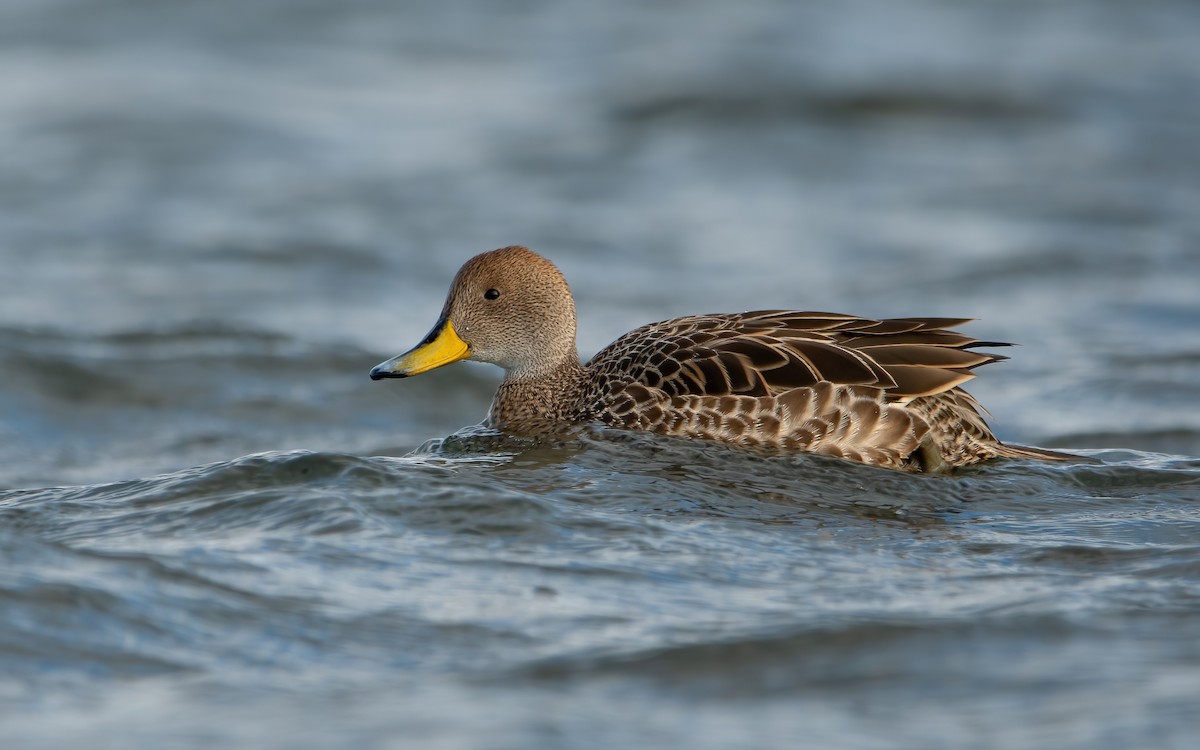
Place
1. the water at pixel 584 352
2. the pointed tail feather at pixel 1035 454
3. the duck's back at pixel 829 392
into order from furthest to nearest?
the pointed tail feather at pixel 1035 454 → the duck's back at pixel 829 392 → the water at pixel 584 352

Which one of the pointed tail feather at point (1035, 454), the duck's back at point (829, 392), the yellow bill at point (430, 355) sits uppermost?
the yellow bill at point (430, 355)

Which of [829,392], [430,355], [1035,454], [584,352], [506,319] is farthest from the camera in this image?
[584,352]

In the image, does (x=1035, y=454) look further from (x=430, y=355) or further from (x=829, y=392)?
(x=430, y=355)

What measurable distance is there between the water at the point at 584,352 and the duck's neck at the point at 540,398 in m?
0.30

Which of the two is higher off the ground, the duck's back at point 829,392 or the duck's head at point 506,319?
the duck's head at point 506,319

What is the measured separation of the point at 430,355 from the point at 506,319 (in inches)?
17.6

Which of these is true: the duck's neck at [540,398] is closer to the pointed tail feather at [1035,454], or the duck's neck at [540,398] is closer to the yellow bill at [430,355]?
the yellow bill at [430,355]

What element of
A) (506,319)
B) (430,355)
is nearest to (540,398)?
(506,319)

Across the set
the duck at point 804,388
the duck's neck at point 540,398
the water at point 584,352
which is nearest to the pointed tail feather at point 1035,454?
the duck at point 804,388

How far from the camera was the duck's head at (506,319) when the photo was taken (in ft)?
27.2

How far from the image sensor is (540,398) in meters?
8.28

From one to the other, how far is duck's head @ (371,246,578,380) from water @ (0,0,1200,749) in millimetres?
505

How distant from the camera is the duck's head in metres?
8.30

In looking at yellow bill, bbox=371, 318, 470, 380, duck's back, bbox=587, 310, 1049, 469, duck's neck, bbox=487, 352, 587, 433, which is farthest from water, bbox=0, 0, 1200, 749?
yellow bill, bbox=371, 318, 470, 380
